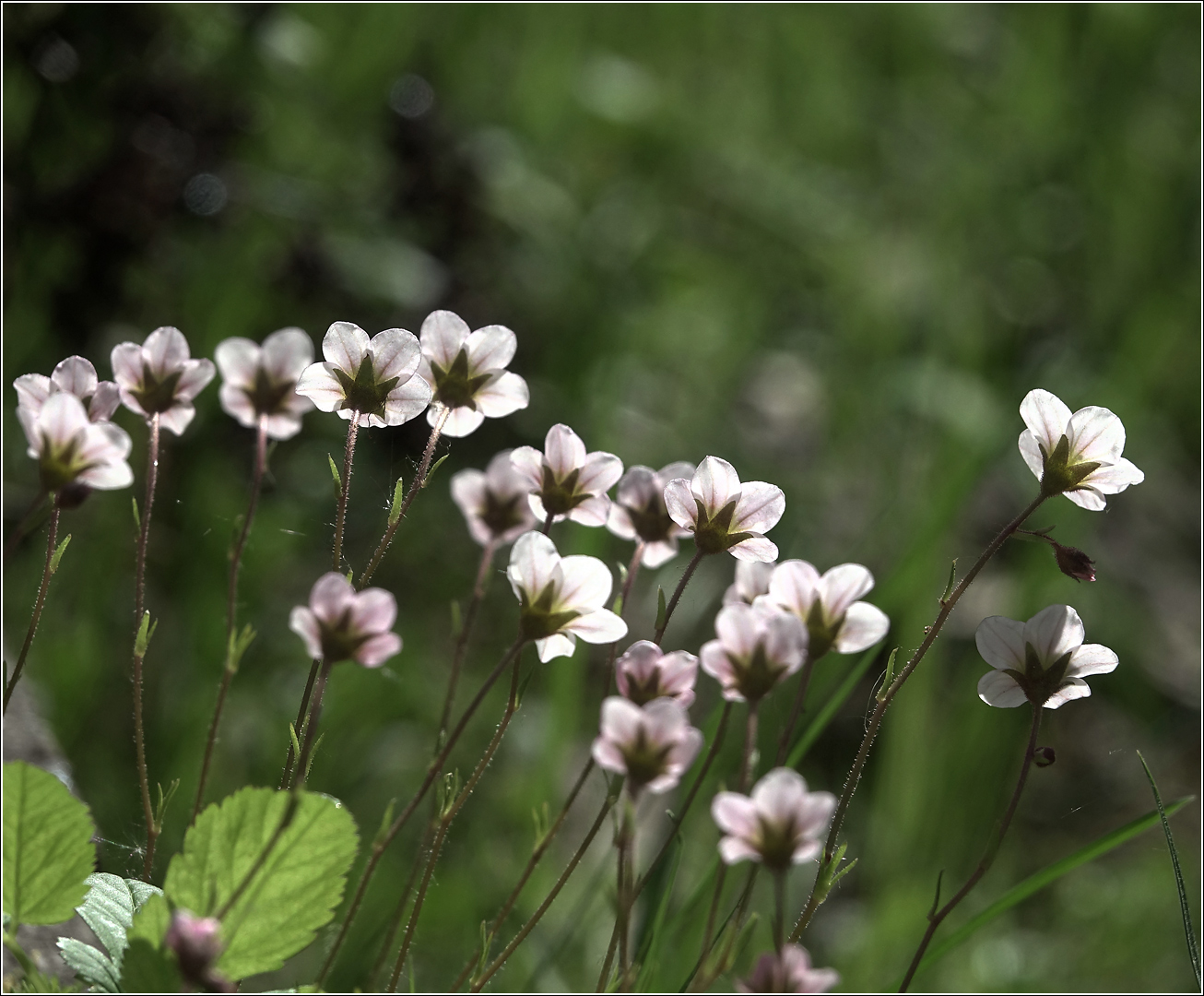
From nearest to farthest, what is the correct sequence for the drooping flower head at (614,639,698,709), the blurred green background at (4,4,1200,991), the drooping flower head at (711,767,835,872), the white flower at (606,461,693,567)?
the drooping flower head at (711,767,835,872) → the drooping flower head at (614,639,698,709) → the white flower at (606,461,693,567) → the blurred green background at (4,4,1200,991)

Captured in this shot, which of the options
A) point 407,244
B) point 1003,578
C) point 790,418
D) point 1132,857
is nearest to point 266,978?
point 407,244

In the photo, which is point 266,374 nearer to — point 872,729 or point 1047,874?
point 872,729

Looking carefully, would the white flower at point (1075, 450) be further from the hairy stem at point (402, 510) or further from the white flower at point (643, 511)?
the hairy stem at point (402, 510)

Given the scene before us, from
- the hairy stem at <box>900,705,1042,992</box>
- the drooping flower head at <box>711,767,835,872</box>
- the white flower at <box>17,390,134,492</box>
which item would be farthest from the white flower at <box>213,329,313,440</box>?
the hairy stem at <box>900,705,1042,992</box>

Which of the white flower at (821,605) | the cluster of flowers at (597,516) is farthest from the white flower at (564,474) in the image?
the white flower at (821,605)

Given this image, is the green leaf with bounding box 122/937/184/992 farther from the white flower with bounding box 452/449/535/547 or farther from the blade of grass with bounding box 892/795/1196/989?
the blade of grass with bounding box 892/795/1196/989

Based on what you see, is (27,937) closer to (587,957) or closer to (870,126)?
(587,957)
